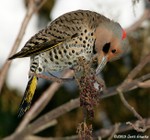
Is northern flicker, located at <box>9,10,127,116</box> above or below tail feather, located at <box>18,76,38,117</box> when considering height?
above

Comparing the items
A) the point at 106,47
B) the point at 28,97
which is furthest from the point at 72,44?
the point at 28,97

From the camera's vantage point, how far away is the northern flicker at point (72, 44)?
11.7ft

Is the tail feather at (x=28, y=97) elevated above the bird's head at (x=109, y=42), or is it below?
below

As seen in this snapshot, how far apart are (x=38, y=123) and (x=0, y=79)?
18.6 inches

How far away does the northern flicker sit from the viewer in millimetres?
3555

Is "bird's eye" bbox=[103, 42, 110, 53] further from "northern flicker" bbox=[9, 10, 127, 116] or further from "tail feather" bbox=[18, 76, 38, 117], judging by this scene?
"tail feather" bbox=[18, 76, 38, 117]

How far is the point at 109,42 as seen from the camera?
363cm

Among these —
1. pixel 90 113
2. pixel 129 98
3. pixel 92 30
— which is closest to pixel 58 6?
pixel 129 98

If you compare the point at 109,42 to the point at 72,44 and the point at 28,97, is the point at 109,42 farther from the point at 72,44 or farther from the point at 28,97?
the point at 28,97

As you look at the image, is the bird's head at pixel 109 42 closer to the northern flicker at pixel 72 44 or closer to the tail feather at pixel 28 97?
the northern flicker at pixel 72 44

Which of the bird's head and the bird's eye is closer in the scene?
the bird's head

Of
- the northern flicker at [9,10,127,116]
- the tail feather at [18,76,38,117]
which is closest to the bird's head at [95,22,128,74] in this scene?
the northern flicker at [9,10,127,116]

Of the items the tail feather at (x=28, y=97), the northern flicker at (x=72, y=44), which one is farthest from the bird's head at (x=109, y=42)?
the tail feather at (x=28, y=97)

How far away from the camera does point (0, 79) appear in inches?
148
